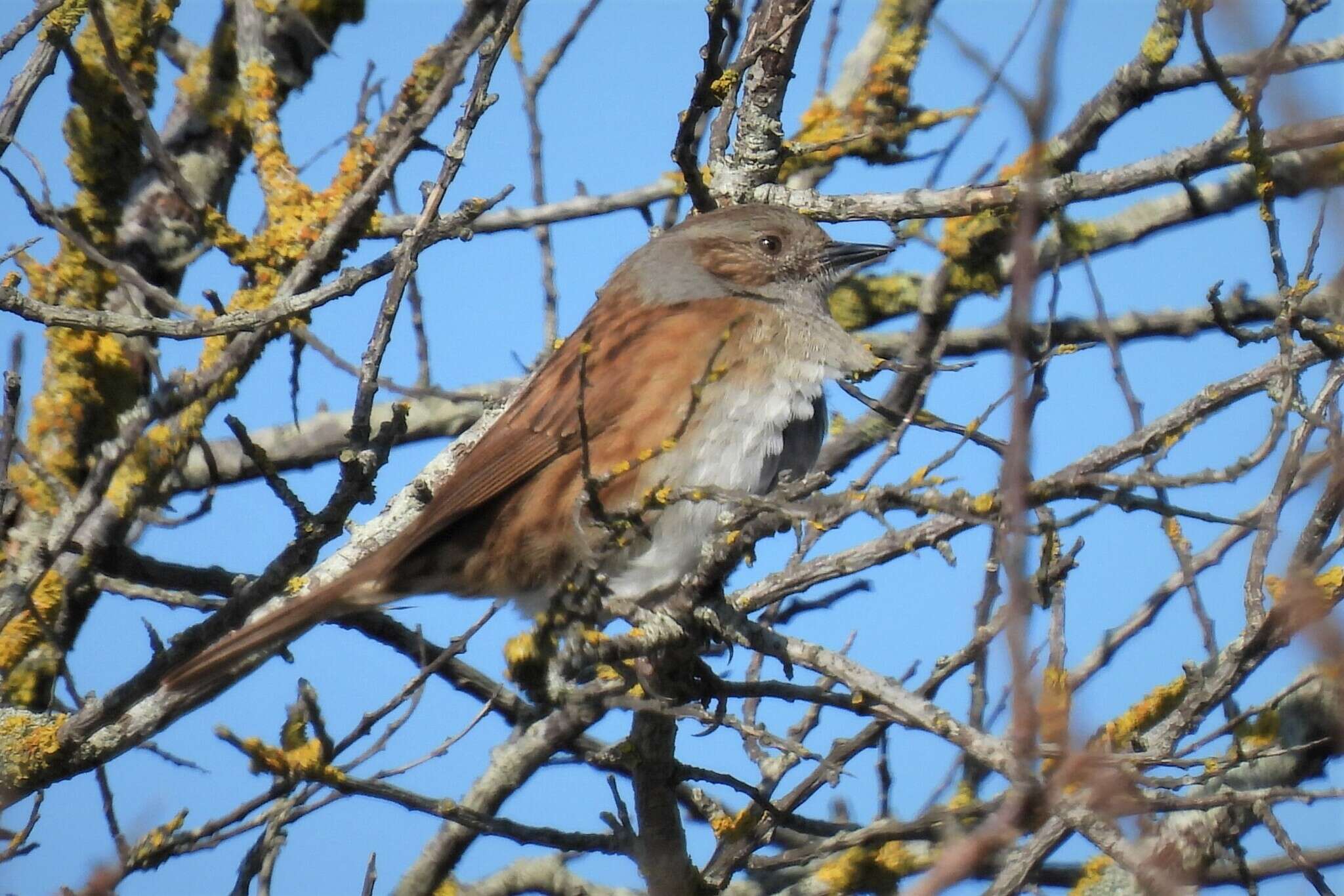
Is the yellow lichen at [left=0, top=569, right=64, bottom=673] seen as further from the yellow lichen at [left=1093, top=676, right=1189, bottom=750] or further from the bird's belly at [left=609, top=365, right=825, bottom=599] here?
the yellow lichen at [left=1093, top=676, right=1189, bottom=750]

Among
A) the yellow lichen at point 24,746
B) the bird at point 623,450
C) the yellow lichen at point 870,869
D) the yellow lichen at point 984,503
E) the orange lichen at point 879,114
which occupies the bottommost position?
the yellow lichen at point 984,503

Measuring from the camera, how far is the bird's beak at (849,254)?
5043mm

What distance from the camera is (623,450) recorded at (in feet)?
14.0

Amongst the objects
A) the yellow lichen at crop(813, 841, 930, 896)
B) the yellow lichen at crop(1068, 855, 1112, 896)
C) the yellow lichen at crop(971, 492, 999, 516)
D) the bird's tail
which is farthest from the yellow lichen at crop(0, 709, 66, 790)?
the yellow lichen at crop(1068, 855, 1112, 896)

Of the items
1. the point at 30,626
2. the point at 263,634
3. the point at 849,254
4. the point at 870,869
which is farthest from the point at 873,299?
the point at 30,626

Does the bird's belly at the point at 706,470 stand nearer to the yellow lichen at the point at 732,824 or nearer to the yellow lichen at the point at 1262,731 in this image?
the yellow lichen at the point at 732,824

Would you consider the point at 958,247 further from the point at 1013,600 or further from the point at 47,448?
the point at 1013,600

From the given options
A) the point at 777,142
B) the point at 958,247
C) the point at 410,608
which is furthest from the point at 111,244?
the point at 958,247

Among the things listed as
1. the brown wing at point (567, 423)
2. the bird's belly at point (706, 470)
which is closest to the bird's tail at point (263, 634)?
the brown wing at point (567, 423)

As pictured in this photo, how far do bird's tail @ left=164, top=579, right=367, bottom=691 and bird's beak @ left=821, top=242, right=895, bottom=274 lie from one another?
208cm

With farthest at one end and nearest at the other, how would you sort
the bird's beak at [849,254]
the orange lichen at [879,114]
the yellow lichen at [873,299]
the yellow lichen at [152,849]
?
1. the yellow lichen at [873,299]
2. the orange lichen at [879,114]
3. the bird's beak at [849,254]
4. the yellow lichen at [152,849]

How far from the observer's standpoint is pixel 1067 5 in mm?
1395

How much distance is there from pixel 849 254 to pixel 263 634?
2.44m

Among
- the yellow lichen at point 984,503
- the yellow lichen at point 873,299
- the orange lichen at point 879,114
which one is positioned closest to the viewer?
the yellow lichen at point 984,503
